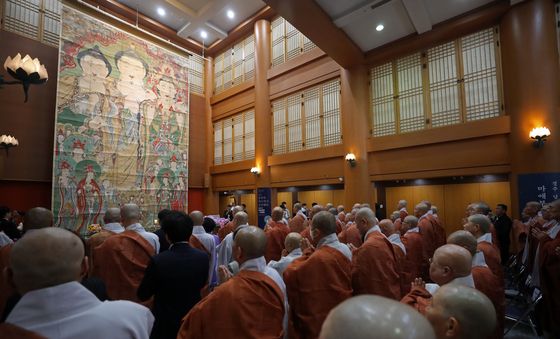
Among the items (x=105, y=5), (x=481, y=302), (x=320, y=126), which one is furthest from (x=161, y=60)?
(x=481, y=302)

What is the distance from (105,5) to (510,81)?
14.8 meters

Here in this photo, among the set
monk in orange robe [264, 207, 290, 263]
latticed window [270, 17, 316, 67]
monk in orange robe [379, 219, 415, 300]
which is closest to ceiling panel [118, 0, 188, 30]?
latticed window [270, 17, 316, 67]

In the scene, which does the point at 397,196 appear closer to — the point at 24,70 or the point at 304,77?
the point at 304,77

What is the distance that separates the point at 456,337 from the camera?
127 centimetres

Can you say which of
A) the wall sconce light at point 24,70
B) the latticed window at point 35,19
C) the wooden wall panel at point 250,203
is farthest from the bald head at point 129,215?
the latticed window at point 35,19

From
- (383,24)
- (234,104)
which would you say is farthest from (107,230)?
(234,104)

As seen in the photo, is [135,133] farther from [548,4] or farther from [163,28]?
[548,4]

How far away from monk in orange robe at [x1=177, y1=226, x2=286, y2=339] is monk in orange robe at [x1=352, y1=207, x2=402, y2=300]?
4.44ft

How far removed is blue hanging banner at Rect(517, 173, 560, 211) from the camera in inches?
261

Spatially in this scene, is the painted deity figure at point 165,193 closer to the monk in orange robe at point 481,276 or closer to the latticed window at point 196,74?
the latticed window at point 196,74

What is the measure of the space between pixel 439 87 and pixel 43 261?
31.8ft

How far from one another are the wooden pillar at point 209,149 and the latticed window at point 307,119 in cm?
451

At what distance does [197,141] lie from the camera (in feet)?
52.7

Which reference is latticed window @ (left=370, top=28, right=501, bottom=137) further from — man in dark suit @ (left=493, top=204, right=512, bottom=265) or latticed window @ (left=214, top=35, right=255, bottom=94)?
latticed window @ (left=214, top=35, right=255, bottom=94)
